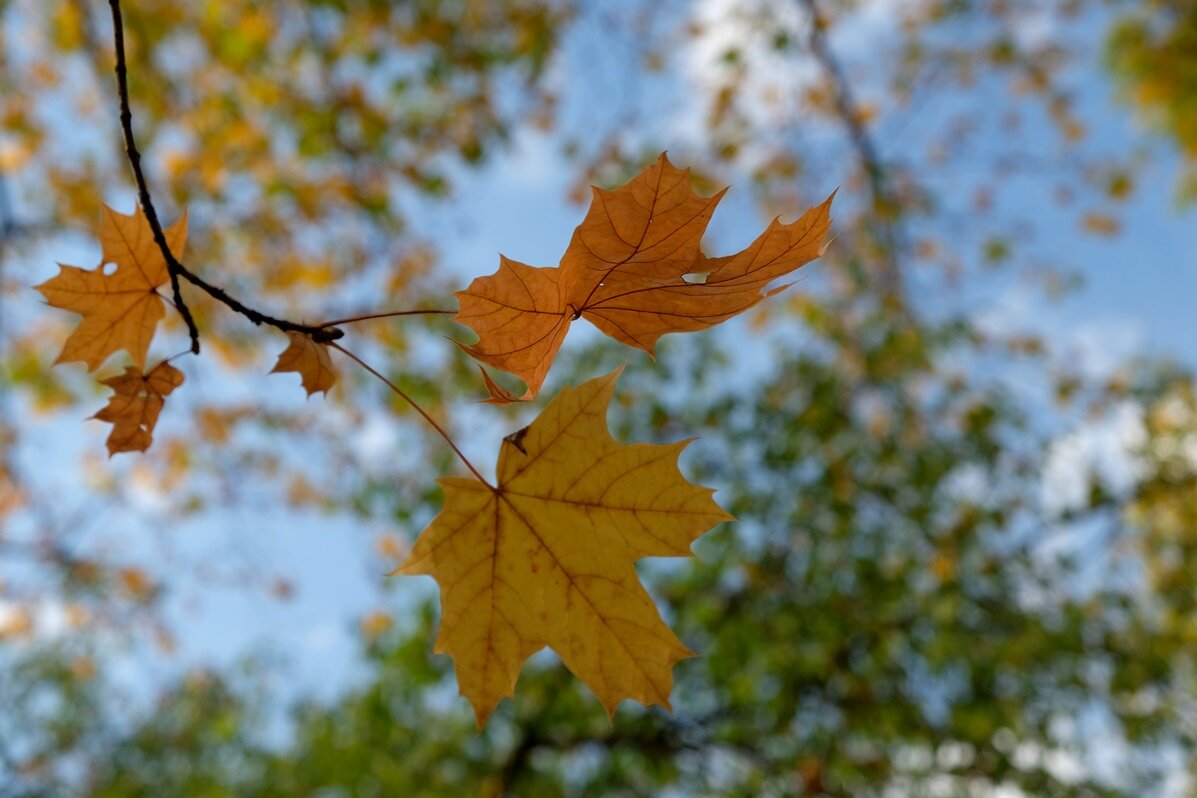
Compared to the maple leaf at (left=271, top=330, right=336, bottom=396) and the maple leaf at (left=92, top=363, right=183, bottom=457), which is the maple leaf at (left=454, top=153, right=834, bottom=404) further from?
the maple leaf at (left=92, top=363, right=183, bottom=457)

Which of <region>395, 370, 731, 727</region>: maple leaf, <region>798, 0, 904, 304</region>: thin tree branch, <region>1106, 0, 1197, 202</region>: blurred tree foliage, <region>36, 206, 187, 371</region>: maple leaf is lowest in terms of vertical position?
<region>395, 370, 731, 727</region>: maple leaf

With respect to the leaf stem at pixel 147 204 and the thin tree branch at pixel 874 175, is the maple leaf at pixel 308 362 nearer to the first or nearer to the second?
the leaf stem at pixel 147 204

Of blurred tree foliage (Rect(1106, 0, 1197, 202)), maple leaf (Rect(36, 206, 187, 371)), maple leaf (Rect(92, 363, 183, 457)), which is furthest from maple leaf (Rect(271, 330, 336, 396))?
blurred tree foliage (Rect(1106, 0, 1197, 202))

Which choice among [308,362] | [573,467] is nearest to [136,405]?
[308,362]

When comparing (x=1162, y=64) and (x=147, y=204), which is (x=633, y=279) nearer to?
(x=147, y=204)

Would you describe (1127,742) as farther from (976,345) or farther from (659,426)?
(659,426)

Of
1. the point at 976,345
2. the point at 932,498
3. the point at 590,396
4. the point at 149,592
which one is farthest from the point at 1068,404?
the point at 149,592
